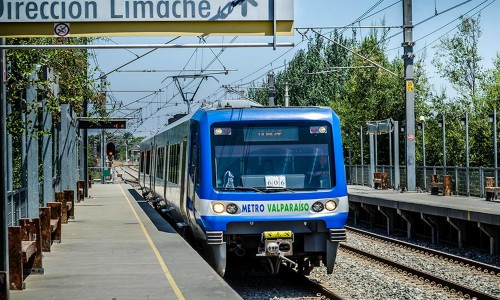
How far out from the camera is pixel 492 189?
1139 inches

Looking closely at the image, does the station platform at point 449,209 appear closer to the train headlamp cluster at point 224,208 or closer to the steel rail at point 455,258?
the steel rail at point 455,258

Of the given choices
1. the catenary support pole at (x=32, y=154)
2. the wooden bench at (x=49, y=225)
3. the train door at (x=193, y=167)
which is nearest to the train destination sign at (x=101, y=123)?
the wooden bench at (x=49, y=225)

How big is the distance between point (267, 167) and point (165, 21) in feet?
14.6

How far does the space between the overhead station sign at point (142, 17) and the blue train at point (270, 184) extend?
13.5 ft

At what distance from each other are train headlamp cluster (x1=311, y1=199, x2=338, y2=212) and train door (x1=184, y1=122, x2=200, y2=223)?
6.47ft

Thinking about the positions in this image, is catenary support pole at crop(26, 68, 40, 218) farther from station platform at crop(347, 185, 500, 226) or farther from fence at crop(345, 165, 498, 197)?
fence at crop(345, 165, 498, 197)

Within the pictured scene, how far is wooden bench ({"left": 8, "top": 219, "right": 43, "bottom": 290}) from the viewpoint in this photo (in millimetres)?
11203

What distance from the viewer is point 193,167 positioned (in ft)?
50.6

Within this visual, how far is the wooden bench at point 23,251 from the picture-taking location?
11.2 meters

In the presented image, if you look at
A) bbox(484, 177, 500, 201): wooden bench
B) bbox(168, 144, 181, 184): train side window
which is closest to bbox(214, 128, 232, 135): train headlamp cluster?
bbox(168, 144, 181, 184): train side window

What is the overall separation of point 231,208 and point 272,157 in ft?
3.65

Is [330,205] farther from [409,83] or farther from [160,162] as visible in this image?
[409,83]

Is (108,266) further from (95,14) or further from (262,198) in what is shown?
(95,14)

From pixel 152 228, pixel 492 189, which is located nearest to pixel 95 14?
pixel 152 228
